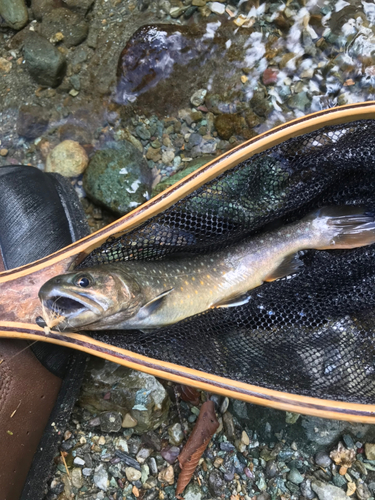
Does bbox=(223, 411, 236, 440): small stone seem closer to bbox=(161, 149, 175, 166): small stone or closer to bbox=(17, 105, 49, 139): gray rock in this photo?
bbox=(161, 149, 175, 166): small stone

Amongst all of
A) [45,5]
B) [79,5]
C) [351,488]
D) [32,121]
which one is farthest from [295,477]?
[45,5]

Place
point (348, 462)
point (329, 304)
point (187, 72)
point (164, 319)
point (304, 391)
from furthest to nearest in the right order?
1. point (187, 72)
2. point (348, 462)
3. point (329, 304)
4. point (164, 319)
5. point (304, 391)

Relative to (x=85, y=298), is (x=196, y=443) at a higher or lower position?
lower

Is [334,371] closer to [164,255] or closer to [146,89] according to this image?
[164,255]

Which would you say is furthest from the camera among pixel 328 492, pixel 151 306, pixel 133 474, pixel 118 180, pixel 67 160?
pixel 67 160

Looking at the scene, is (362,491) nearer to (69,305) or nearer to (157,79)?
(69,305)

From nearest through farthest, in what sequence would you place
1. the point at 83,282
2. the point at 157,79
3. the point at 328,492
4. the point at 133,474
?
the point at 83,282
the point at 328,492
the point at 133,474
the point at 157,79

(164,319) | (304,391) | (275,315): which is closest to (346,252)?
(275,315)
